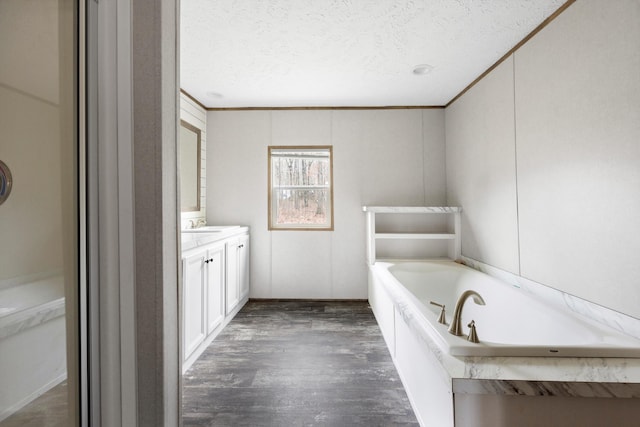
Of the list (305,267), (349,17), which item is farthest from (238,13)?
(305,267)

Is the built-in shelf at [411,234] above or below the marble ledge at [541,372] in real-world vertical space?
above

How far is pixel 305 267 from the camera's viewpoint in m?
3.72

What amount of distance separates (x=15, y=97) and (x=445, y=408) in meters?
1.64

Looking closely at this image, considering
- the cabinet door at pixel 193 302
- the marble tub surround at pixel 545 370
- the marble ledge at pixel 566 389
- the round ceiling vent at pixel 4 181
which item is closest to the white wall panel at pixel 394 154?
the cabinet door at pixel 193 302

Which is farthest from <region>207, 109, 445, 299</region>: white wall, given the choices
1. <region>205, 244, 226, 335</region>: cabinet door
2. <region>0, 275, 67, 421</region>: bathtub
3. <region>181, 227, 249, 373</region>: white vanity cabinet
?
<region>0, 275, 67, 421</region>: bathtub

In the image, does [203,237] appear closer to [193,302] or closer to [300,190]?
[193,302]

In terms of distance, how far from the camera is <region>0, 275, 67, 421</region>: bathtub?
646mm

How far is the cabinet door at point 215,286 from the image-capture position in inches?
99.7

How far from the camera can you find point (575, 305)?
1769 millimetres

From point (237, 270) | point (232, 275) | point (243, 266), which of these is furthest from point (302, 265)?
point (232, 275)

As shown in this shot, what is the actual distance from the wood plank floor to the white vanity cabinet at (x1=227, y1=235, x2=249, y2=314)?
26 cm

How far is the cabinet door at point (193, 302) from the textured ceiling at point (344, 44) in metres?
1.60

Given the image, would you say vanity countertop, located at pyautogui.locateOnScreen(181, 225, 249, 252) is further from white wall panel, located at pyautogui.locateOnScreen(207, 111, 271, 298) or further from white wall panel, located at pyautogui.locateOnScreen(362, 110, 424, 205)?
white wall panel, located at pyautogui.locateOnScreen(362, 110, 424, 205)

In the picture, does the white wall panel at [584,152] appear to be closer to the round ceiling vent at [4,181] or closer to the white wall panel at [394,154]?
the white wall panel at [394,154]
